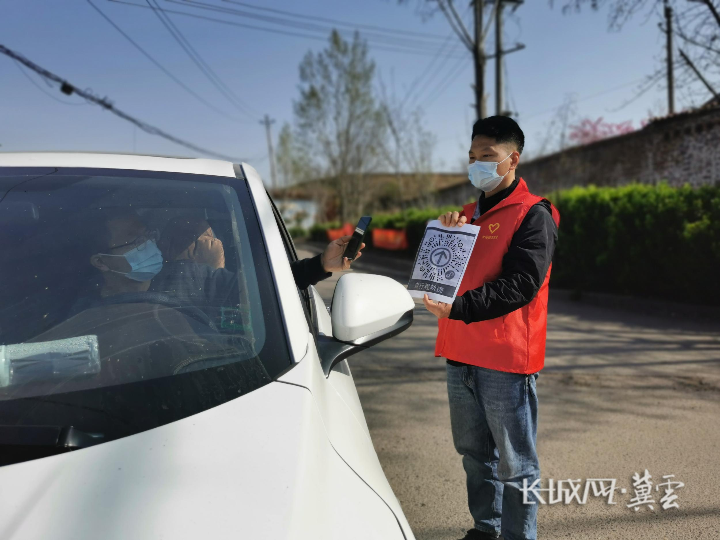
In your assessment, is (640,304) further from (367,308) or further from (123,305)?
(123,305)

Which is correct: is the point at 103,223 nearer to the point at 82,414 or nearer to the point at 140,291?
the point at 140,291

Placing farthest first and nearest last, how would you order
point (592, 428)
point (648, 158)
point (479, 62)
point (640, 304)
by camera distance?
point (648, 158) < point (479, 62) < point (640, 304) < point (592, 428)

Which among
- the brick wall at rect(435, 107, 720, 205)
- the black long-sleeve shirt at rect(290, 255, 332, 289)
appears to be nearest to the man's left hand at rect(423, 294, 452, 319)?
the black long-sleeve shirt at rect(290, 255, 332, 289)

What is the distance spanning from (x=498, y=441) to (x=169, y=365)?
130cm

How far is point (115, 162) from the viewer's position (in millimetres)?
1994

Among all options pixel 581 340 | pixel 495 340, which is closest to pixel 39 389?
pixel 495 340

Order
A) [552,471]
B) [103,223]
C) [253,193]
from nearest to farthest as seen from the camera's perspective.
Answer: [103,223]
[253,193]
[552,471]

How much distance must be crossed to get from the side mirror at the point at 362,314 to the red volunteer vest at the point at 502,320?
1.42 ft

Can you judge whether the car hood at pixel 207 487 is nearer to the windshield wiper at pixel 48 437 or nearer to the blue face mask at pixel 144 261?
the windshield wiper at pixel 48 437

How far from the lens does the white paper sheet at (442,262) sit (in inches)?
80.1

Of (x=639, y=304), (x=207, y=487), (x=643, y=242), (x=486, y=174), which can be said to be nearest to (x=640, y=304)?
(x=639, y=304)

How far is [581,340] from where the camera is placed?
6.70 m

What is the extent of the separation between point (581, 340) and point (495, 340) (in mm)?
5096

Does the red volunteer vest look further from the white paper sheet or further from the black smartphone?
the black smartphone
